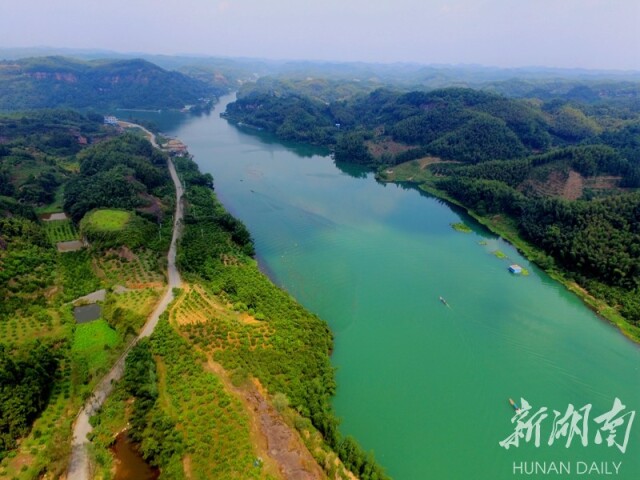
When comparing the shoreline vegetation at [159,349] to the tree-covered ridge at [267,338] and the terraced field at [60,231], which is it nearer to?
the tree-covered ridge at [267,338]

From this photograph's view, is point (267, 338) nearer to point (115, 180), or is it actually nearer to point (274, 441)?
point (274, 441)

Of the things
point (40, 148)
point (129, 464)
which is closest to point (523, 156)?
point (129, 464)

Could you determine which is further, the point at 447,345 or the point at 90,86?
the point at 90,86

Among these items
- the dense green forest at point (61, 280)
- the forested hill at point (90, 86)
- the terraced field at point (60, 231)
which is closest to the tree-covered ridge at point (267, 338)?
the dense green forest at point (61, 280)

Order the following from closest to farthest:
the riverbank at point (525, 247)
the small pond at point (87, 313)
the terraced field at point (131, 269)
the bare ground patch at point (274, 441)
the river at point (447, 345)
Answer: the bare ground patch at point (274, 441) < the river at point (447, 345) < the small pond at point (87, 313) < the riverbank at point (525, 247) < the terraced field at point (131, 269)

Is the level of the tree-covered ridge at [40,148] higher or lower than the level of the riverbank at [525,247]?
higher

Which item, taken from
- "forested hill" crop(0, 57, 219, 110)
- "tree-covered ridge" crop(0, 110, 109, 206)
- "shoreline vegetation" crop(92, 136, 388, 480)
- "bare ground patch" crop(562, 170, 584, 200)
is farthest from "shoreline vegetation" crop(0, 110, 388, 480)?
"forested hill" crop(0, 57, 219, 110)
